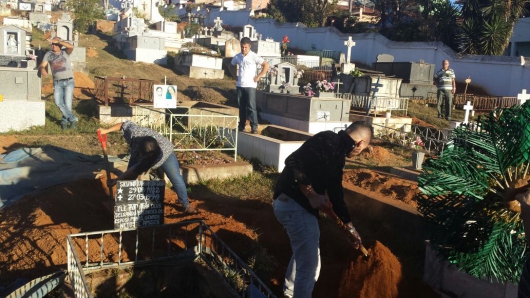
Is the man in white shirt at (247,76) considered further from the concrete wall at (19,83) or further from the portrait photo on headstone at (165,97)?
the concrete wall at (19,83)

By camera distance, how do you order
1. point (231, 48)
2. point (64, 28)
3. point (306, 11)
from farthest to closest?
point (306, 11)
point (231, 48)
point (64, 28)

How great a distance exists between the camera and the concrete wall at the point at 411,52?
23188mm

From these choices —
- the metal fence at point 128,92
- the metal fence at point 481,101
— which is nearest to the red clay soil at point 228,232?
the metal fence at point 128,92

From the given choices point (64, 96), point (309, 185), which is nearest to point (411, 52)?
point (64, 96)

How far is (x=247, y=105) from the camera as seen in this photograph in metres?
9.92

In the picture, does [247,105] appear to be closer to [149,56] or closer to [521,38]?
[149,56]

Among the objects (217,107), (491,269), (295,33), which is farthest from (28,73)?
(295,33)

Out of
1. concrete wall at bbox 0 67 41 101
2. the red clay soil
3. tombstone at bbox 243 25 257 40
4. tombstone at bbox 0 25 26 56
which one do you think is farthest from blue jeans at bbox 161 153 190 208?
tombstone at bbox 243 25 257 40

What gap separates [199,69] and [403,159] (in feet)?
43.1

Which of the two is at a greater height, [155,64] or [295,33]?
[295,33]

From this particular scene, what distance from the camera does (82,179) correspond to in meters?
7.04

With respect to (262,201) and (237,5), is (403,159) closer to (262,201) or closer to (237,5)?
(262,201)

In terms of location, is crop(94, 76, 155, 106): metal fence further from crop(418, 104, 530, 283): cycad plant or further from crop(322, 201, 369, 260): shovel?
crop(418, 104, 530, 283): cycad plant

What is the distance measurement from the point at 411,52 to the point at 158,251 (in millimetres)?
25753
